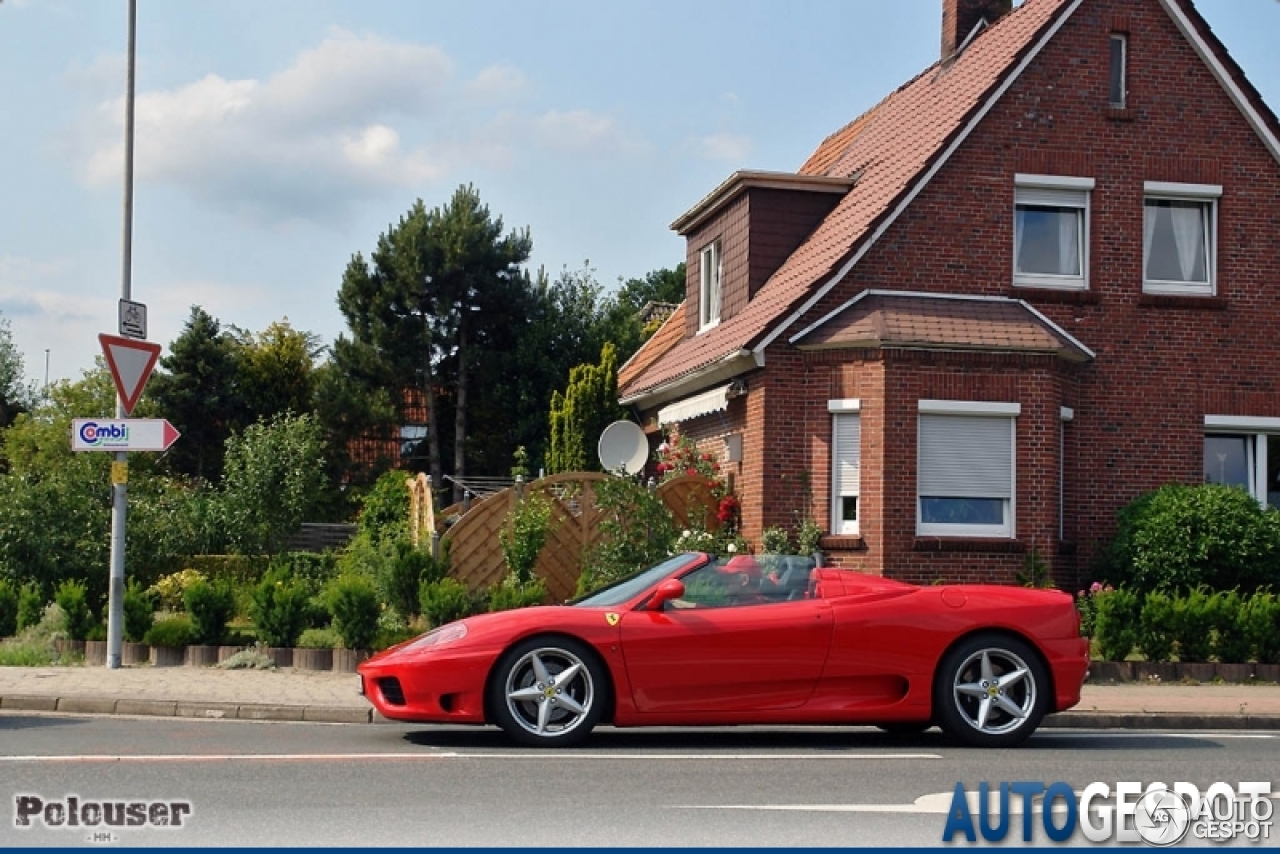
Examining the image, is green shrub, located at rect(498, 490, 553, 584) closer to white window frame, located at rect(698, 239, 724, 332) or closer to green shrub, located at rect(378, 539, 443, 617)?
green shrub, located at rect(378, 539, 443, 617)

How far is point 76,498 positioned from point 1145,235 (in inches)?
583

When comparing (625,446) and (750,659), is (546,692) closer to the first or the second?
(750,659)

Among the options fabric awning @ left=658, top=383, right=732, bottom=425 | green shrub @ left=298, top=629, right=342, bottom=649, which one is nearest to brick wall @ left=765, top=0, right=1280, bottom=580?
fabric awning @ left=658, top=383, right=732, bottom=425

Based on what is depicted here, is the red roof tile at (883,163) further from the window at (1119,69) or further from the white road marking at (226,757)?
the white road marking at (226,757)

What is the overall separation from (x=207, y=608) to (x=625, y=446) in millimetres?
8527

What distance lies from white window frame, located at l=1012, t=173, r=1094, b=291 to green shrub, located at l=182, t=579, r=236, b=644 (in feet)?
36.3

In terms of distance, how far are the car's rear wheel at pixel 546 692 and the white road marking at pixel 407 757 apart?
0.37m

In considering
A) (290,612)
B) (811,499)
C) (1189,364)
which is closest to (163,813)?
(290,612)

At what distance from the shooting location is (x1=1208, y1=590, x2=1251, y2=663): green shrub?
16.8 metres

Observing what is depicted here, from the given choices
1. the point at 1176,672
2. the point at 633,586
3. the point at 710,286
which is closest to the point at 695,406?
the point at 710,286

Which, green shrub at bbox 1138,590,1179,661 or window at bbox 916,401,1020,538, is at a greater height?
window at bbox 916,401,1020,538

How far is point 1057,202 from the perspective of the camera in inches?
846

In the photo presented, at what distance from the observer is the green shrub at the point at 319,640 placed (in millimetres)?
17031

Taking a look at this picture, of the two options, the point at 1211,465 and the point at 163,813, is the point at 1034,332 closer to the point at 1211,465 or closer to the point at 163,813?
the point at 1211,465
